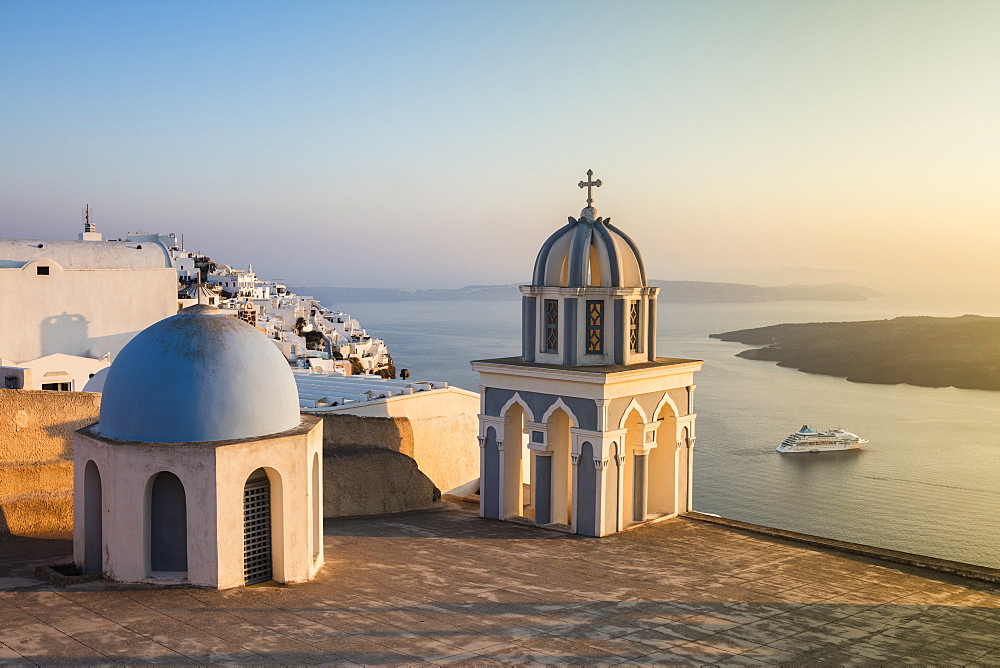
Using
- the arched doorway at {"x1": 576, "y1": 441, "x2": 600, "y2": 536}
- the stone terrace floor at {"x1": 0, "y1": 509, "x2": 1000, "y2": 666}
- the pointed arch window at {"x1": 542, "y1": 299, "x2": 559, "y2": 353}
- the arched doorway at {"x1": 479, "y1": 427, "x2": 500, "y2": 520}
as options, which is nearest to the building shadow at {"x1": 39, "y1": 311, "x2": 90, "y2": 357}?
the stone terrace floor at {"x1": 0, "y1": 509, "x2": 1000, "y2": 666}

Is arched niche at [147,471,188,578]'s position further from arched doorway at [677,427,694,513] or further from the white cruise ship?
the white cruise ship

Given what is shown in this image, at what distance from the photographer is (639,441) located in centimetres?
1530

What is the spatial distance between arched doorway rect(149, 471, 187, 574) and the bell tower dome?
667 centimetres

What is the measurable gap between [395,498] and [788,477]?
103 feet

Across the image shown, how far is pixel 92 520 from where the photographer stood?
420 inches

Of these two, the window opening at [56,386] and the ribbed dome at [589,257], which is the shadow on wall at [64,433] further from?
the window opening at [56,386]

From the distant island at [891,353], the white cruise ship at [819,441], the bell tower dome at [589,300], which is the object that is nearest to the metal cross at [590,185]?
the bell tower dome at [589,300]

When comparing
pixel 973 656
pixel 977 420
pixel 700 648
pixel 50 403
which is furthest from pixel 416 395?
pixel 977 420

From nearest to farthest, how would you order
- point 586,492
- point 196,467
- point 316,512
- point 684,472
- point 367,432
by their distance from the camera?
point 196,467, point 316,512, point 586,492, point 684,472, point 367,432

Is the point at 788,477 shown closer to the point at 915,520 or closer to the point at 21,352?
the point at 915,520

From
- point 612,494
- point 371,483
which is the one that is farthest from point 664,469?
point 371,483

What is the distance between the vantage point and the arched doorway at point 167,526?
10.2m

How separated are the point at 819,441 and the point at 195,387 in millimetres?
42928

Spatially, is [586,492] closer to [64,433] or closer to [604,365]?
[604,365]
